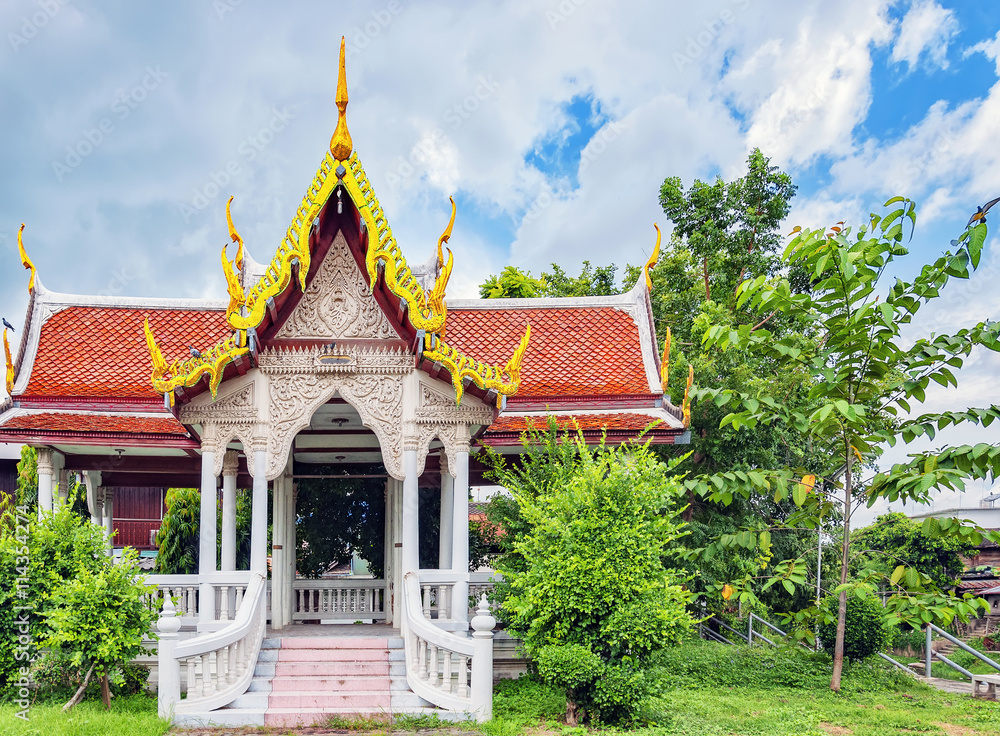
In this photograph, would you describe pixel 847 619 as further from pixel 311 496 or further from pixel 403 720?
pixel 311 496

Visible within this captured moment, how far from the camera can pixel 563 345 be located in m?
13.4

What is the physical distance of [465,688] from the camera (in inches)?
334

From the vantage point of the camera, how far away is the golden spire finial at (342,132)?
9445 mm

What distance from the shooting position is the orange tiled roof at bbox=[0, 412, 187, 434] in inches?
435

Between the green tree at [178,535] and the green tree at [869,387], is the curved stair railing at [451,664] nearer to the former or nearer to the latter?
the green tree at [869,387]

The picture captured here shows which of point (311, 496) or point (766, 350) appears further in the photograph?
point (311, 496)

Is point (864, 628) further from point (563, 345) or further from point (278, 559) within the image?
point (278, 559)

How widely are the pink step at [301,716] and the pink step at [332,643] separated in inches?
43.6

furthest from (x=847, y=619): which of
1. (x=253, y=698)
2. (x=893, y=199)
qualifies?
(x=253, y=698)

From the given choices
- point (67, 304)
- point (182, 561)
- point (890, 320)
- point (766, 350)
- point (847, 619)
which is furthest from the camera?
point (182, 561)

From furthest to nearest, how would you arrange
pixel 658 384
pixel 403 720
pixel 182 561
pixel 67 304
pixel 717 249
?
pixel 717 249
pixel 182 561
pixel 67 304
pixel 658 384
pixel 403 720

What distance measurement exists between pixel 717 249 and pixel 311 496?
42.1 feet

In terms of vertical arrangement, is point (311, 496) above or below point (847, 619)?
above

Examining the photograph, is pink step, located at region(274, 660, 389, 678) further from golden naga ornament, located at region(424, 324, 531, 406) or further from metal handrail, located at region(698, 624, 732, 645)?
metal handrail, located at region(698, 624, 732, 645)
